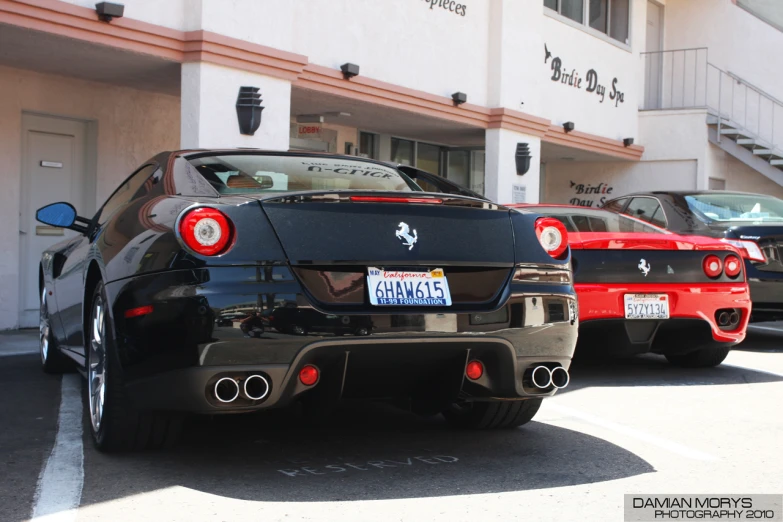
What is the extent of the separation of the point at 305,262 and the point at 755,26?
20.7m

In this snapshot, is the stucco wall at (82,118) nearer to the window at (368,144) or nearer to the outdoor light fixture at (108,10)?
the outdoor light fixture at (108,10)

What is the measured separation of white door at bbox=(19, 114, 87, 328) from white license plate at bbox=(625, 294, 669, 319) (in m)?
6.65

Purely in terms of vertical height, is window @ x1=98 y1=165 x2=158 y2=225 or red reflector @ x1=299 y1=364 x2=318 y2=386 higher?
window @ x1=98 y1=165 x2=158 y2=225

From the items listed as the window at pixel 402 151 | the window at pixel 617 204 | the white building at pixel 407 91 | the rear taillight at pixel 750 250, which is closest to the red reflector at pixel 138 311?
the white building at pixel 407 91

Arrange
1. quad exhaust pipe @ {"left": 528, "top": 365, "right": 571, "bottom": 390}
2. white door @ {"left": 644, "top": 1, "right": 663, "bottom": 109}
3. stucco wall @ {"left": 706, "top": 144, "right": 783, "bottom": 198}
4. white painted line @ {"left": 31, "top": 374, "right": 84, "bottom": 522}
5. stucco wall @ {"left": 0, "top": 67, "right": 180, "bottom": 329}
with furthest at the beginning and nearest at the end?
white door @ {"left": 644, "top": 1, "right": 663, "bottom": 109} < stucco wall @ {"left": 706, "top": 144, "right": 783, "bottom": 198} < stucco wall @ {"left": 0, "top": 67, "right": 180, "bottom": 329} < quad exhaust pipe @ {"left": 528, "top": 365, "right": 571, "bottom": 390} < white painted line @ {"left": 31, "top": 374, "right": 84, "bottom": 522}

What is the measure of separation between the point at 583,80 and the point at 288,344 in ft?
49.8

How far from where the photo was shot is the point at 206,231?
12.8 feet

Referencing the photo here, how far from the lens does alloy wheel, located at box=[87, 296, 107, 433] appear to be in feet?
14.4

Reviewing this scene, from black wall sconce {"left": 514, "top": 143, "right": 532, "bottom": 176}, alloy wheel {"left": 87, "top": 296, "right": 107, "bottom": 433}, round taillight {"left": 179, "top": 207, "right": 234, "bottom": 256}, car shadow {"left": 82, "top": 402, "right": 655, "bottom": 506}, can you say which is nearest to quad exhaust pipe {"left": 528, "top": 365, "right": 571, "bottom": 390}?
car shadow {"left": 82, "top": 402, "right": 655, "bottom": 506}

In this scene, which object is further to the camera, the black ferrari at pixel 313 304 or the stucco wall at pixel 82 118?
the stucco wall at pixel 82 118

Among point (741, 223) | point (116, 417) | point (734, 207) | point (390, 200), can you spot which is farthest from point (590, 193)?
point (116, 417)

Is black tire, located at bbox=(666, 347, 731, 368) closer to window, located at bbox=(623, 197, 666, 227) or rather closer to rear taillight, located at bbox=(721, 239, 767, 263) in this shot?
rear taillight, located at bbox=(721, 239, 767, 263)

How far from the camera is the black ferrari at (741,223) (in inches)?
361

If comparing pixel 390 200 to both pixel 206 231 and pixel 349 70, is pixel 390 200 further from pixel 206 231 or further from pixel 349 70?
pixel 349 70
